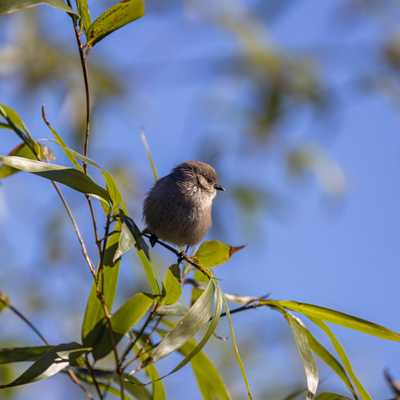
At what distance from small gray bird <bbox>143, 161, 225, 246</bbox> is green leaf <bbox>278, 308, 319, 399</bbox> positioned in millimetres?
1422

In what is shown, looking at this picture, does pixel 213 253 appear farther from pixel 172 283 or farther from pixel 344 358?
pixel 344 358

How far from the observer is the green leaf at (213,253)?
2.11m

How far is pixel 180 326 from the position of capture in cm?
171

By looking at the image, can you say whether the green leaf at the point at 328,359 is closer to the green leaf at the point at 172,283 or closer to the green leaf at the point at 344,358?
the green leaf at the point at 344,358

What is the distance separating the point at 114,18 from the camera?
181 cm

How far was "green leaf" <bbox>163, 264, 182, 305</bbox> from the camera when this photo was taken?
6.40 ft

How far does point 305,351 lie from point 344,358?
13cm

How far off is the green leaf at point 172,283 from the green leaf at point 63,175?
0.30m

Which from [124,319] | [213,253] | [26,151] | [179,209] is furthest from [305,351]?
[179,209]

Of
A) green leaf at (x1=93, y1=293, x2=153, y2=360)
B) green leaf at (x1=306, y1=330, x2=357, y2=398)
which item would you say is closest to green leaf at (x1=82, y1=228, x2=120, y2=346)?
green leaf at (x1=93, y1=293, x2=153, y2=360)

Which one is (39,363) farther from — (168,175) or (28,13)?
(28,13)

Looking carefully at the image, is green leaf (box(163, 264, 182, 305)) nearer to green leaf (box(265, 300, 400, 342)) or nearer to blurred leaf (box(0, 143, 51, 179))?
green leaf (box(265, 300, 400, 342))

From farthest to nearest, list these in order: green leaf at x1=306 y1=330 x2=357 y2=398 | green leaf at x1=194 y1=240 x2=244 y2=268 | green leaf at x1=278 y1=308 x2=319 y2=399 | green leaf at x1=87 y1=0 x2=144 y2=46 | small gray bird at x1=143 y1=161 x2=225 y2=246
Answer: small gray bird at x1=143 y1=161 x2=225 y2=246 < green leaf at x1=194 y1=240 x2=244 y2=268 < green leaf at x1=306 y1=330 x2=357 y2=398 < green leaf at x1=278 y1=308 x2=319 y2=399 < green leaf at x1=87 y1=0 x2=144 y2=46

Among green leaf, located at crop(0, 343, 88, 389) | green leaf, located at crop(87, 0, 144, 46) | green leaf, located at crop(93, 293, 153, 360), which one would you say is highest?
green leaf, located at crop(87, 0, 144, 46)
